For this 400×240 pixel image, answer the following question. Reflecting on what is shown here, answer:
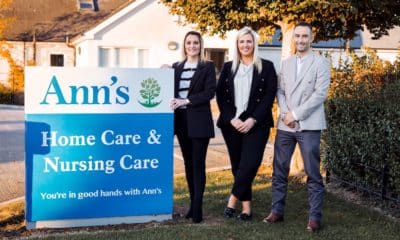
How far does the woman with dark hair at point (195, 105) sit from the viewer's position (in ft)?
17.2

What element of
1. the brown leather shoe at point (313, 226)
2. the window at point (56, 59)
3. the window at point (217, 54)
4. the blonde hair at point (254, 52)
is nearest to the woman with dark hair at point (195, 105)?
the blonde hair at point (254, 52)

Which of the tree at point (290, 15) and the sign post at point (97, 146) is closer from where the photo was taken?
the sign post at point (97, 146)

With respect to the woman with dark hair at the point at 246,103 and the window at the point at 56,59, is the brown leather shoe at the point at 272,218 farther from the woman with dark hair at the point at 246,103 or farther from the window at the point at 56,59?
the window at the point at 56,59

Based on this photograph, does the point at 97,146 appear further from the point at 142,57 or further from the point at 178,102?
the point at 142,57

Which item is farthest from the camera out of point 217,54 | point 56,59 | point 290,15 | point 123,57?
point 56,59

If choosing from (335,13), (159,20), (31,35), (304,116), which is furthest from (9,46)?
(304,116)

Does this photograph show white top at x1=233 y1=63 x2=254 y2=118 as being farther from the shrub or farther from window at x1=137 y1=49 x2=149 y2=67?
window at x1=137 y1=49 x2=149 y2=67

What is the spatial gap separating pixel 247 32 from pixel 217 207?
2.04m

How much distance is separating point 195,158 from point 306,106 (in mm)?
1204

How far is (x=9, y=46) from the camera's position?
85.5 feet

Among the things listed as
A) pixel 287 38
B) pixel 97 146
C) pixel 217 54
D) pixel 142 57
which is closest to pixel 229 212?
pixel 97 146

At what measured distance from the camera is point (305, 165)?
17.0ft

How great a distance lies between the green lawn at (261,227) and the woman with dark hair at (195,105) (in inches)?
12.9

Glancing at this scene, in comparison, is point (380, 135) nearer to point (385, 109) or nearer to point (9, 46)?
point (385, 109)
